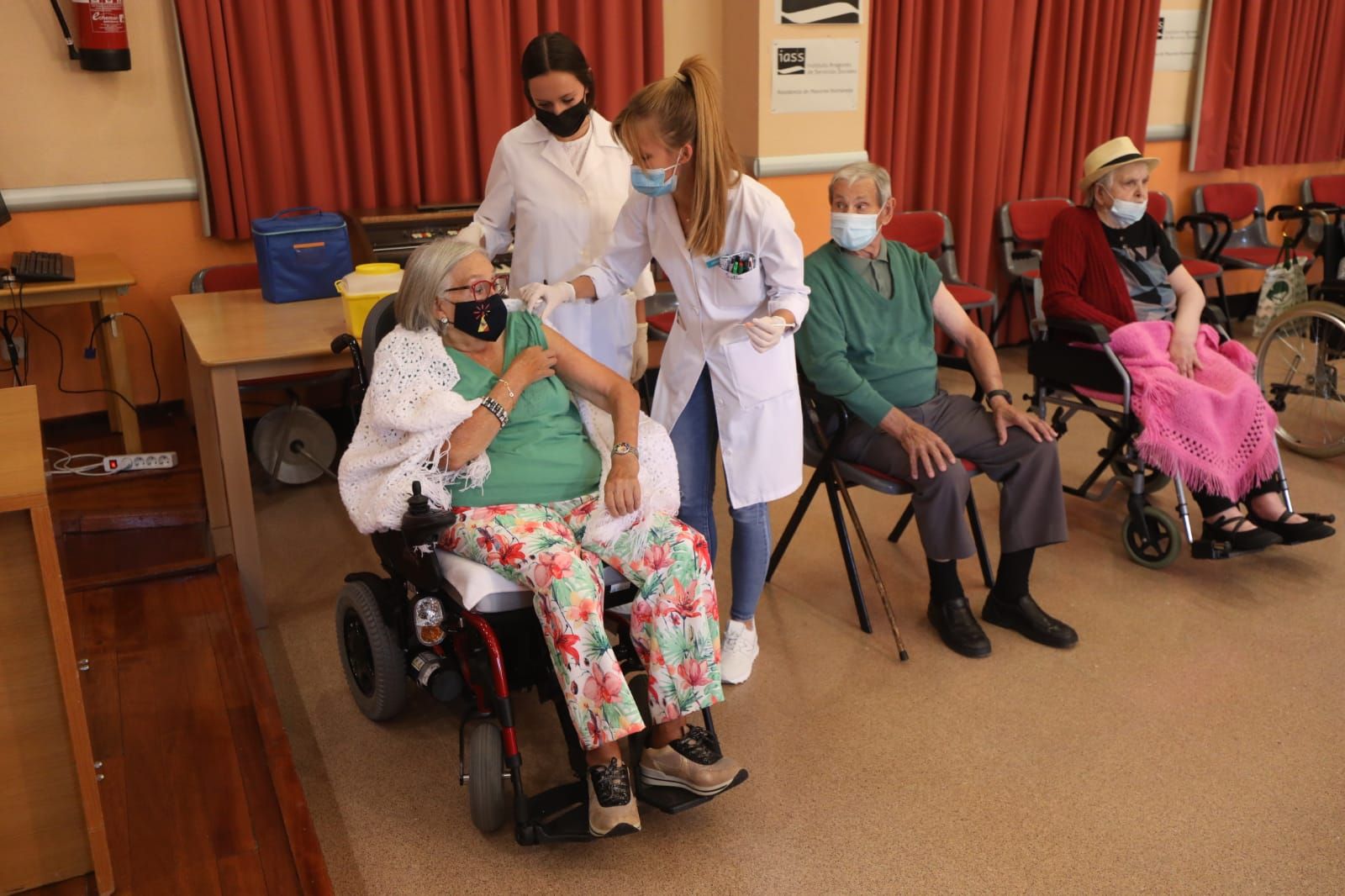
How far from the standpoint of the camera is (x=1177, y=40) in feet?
19.1

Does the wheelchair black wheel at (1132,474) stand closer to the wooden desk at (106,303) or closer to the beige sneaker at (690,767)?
the beige sneaker at (690,767)

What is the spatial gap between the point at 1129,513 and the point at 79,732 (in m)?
2.66

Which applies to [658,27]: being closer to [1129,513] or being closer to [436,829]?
[1129,513]

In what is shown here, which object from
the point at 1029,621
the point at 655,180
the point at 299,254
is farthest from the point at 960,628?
the point at 299,254

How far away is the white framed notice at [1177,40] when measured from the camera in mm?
5750

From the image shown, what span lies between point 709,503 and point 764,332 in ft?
1.88

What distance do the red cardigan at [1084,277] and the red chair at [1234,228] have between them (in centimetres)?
279

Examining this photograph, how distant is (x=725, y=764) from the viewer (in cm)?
218

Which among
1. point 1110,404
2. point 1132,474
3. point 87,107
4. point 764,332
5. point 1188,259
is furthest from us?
point 1188,259

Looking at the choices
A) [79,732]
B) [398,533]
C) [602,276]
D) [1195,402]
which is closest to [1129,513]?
[1195,402]

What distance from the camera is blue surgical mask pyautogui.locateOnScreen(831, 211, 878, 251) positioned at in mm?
2799

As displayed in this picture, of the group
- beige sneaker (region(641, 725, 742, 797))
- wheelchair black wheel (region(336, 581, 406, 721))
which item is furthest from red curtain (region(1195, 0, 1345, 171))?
wheelchair black wheel (region(336, 581, 406, 721))

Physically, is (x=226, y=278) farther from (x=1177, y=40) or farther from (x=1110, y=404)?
(x=1177, y=40)

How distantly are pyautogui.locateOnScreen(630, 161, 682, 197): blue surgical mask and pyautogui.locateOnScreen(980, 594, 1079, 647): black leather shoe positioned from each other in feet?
4.42
